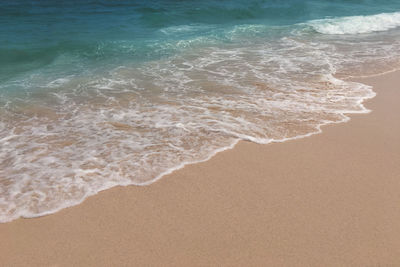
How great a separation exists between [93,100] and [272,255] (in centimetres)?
545

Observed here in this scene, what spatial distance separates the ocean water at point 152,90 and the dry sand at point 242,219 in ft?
1.29

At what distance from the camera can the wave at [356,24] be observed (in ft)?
51.0

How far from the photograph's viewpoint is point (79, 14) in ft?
61.0

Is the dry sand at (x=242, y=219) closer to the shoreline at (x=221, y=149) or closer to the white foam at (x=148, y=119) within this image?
the shoreline at (x=221, y=149)

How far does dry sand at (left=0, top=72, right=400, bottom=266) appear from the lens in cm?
352

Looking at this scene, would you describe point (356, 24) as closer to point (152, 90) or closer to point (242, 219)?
point (152, 90)

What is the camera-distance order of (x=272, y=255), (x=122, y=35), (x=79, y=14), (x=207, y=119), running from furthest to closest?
(x=79, y=14) < (x=122, y=35) < (x=207, y=119) < (x=272, y=255)

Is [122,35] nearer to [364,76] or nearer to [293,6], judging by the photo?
[364,76]

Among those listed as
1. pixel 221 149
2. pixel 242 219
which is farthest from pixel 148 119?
pixel 242 219

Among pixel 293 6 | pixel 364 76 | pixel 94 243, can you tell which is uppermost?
pixel 293 6

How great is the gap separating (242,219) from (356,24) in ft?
49.7

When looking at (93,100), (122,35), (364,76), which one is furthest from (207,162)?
(122,35)

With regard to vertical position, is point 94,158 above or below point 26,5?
below

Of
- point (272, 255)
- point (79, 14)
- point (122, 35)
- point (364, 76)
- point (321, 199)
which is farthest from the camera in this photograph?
point (79, 14)
